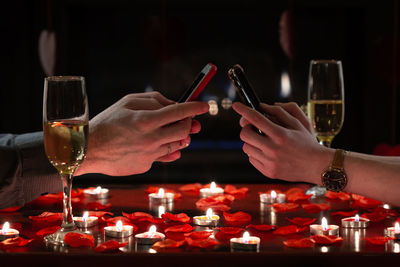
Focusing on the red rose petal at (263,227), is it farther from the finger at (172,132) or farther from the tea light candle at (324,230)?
the finger at (172,132)

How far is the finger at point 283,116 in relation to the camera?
1.14 m

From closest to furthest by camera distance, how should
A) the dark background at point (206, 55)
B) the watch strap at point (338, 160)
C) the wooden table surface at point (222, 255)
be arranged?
the wooden table surface at point (222, 255) < the watch strap at point (338, 160) < the dark background at point (206, 55)

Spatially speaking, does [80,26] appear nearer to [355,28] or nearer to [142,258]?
[355,28]

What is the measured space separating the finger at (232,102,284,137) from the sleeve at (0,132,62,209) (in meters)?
0.45

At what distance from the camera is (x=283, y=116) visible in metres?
1.14

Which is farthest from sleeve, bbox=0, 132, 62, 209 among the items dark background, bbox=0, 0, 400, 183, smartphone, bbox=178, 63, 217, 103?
dark background, bbox=0, 0, 400, 183

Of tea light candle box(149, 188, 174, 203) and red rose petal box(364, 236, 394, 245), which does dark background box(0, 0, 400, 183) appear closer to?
tea light candle box(149, 188, 174, 203)

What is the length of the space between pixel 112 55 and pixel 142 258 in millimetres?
3190

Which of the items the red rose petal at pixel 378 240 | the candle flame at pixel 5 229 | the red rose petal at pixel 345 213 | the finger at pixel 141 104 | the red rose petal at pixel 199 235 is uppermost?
the finger at pixel 141 104

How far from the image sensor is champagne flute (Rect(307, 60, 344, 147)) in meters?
1.44

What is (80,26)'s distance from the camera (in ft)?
12.5

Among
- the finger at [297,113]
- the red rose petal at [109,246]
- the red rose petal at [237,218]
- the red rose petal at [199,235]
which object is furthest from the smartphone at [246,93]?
the red rose petal at [109,246]

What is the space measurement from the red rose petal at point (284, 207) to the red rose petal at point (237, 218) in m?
0.11

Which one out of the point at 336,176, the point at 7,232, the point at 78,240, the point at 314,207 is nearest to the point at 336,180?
the point at 336,176
